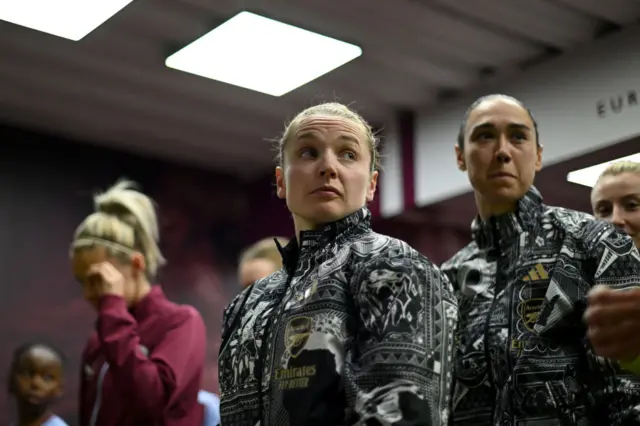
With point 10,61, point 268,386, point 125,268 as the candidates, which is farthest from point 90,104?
point 268,386

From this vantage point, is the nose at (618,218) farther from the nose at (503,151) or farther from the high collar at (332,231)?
the high collar at (332,231)

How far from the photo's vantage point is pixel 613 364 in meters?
1.91

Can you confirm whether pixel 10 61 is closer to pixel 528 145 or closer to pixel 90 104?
pixel 90 104

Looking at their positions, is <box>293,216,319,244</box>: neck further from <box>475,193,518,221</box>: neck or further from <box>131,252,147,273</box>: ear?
<box>131,252,147,273</box>: ear

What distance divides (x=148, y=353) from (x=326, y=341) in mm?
1190

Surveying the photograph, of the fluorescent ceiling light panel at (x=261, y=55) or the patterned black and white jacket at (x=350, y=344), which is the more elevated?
the fluorescent ceiling light panel at (x=261, y=55)

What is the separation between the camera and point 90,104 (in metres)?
A: 4.61

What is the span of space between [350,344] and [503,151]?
955 millimetres

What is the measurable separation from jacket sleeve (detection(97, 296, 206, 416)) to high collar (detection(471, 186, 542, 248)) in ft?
3.10

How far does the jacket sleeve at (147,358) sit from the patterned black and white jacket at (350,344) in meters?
0.75

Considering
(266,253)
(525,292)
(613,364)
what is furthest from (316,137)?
(266,253)

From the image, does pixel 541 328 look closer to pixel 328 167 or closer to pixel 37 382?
pixel 328 167

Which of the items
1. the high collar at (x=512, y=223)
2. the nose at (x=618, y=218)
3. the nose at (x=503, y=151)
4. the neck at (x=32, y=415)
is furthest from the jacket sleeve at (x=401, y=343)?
the neck at (x=32, y=415)

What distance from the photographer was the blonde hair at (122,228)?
270cm
